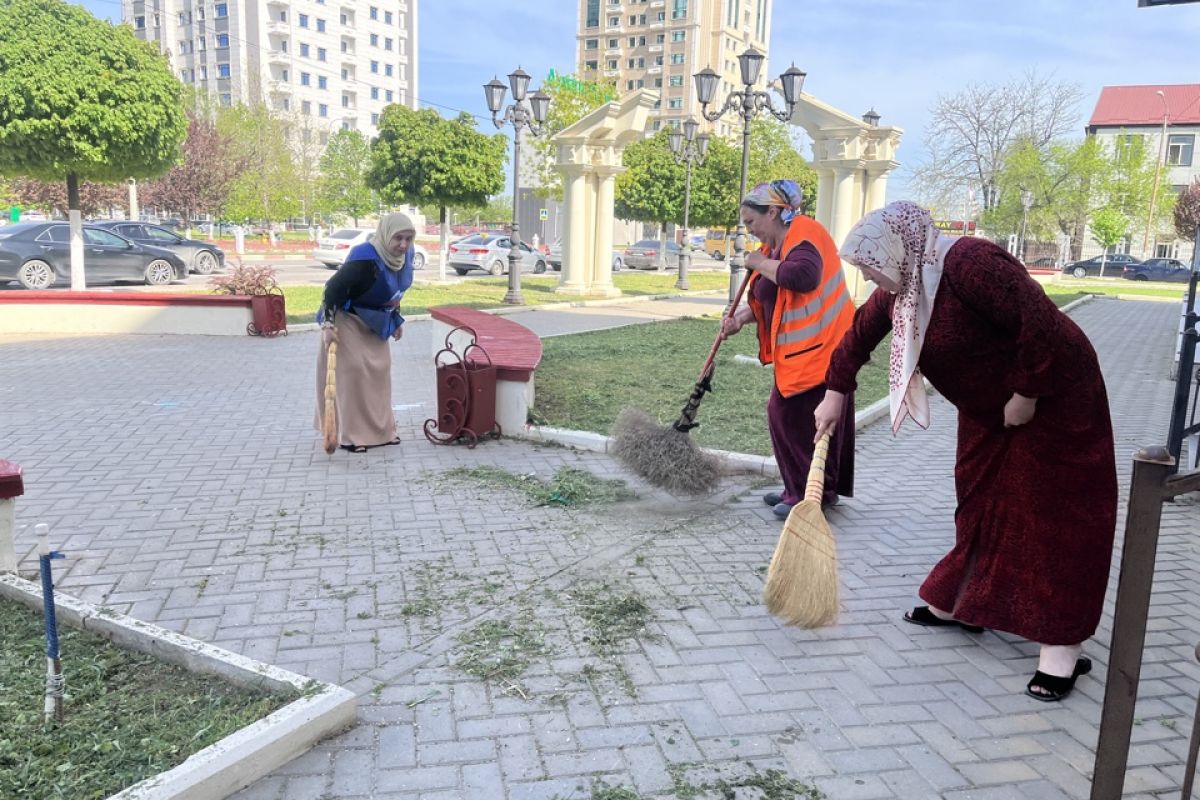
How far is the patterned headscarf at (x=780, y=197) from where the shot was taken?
486 centimetres

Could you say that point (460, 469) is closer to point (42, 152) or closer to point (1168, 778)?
point (1168, 778)

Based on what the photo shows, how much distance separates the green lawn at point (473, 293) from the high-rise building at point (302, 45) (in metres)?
57.4

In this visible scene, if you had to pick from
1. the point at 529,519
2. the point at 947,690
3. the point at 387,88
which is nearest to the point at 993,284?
the point at 947,690

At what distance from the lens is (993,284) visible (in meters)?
3.02

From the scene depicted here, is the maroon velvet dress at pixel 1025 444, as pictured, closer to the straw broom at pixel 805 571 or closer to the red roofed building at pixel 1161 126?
the straw broom at pixel 805 571

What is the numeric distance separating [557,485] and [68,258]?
17747mm

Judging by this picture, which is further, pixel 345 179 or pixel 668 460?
pixel 345 179

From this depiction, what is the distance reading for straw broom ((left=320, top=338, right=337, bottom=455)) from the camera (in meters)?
6.29

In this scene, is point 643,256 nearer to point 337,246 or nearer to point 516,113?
point 337,246

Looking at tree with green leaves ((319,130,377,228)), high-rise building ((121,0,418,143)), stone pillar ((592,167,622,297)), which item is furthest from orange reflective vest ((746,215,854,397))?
high-rise building ((121,0,418,143))

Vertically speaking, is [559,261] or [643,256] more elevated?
[643,256]

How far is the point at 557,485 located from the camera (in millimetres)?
5797

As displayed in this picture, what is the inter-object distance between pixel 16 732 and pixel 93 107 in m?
12.9

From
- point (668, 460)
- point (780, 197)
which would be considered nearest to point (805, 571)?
point (668, 460)
